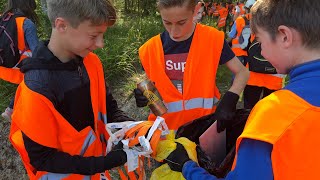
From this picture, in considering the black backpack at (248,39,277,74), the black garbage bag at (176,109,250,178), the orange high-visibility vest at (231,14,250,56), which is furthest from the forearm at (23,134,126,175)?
the orange high-visibility vest at (231,14,250,56)

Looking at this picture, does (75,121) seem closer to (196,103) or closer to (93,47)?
(93,47)

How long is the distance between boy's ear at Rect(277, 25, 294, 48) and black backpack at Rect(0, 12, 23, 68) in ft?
9.78

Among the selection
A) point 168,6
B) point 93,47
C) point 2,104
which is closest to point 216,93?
point 168,6

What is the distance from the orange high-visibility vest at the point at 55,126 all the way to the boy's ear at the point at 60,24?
28 cm

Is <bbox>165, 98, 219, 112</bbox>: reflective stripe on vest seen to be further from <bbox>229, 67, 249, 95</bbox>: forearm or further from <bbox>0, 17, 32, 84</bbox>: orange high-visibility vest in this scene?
<bbox>0, 17, 32, 84</bbox>: orange high-visibility vest

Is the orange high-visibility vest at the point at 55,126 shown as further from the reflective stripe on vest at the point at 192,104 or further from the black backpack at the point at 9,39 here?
the black backpack at the point at 9,39

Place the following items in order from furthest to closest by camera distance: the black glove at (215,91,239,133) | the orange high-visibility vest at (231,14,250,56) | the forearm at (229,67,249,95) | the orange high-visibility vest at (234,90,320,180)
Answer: the orange high-visibility vest at (231,14,250,56) → the forearm at (229,67,249,95) → the black glove at (215,91,239,133) → the orange high-visibility vest at (234,90,320,180)

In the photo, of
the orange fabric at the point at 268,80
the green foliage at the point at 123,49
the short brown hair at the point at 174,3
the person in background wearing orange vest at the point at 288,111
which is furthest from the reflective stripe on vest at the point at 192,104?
the green foliage at the point at 123,49

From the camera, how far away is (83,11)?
1.71 m

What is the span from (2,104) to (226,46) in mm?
3410

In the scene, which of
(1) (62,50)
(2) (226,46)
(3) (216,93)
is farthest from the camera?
(3) (216,93)

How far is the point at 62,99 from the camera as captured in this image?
175cm

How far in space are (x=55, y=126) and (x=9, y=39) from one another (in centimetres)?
215

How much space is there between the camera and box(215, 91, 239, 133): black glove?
203cm
